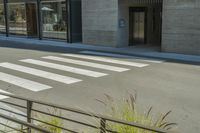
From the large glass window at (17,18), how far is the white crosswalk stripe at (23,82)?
51.3 feet

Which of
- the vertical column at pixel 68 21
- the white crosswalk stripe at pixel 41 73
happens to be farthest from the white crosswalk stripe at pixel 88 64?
the vertical column at pixel 68 21

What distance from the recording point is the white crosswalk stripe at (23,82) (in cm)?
884

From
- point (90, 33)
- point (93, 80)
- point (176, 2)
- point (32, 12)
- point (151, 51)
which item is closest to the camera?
point (93, 80)

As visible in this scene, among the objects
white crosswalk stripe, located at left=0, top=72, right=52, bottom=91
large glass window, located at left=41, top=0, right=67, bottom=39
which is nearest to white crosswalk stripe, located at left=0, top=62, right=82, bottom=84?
white crosswalk stripe, located at left=0, top=72, right=52, bottom=91

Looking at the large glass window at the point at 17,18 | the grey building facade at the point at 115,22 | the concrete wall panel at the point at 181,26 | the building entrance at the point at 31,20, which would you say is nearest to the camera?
the concrete wall panel at the point at 181,26

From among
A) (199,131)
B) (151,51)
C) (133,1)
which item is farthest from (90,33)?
(199,131)

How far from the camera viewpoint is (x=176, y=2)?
48.3 feet

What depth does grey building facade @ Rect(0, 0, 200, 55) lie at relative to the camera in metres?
14.7

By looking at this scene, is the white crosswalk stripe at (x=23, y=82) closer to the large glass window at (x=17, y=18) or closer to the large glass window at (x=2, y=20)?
the large glass window at (x=17, y=18)

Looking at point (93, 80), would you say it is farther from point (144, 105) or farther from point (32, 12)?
point (32, 12)

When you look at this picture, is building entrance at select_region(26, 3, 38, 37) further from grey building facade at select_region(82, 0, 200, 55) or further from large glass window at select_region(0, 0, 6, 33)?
grey building facade at select_region(82, 0, 200, 55)

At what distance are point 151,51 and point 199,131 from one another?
1076 centimetres

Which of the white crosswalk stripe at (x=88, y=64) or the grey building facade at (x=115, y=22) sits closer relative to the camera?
the white crosswalk stripe at (x=88, y=64)

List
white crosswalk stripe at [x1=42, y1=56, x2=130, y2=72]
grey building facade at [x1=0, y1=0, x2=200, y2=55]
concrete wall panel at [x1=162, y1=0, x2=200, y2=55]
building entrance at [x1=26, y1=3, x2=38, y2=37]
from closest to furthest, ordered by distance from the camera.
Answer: white crosswalk stripe at [x1=42, y1=56, x2=130, y2=72] → concrete wall panel at [x1=162, y1=0, x2=200, y2=55] → grey building facade at [x1=0, y1=0, x2=200, y2=55] → building entrance at [x1=26, y1=3, x2=38, y2=37]
